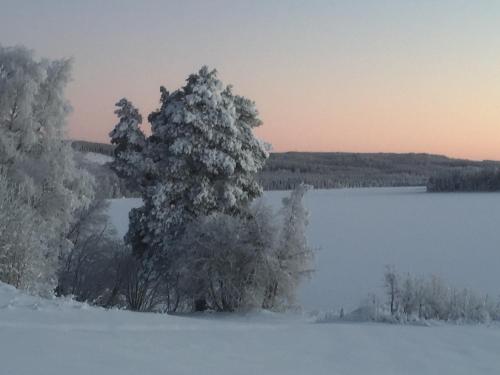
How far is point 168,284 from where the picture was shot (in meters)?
23.4

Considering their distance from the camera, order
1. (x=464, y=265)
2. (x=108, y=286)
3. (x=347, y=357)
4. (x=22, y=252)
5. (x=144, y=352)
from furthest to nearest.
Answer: (x=464, y=265)
(x=108, y=286)
(x=22, y=252)
(x=347, y=357)
(x=144, y=352)

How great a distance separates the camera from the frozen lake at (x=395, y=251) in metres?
26.5

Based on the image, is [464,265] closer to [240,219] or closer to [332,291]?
[332,291]

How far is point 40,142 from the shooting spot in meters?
20.7

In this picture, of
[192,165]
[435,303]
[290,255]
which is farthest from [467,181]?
[435,303]

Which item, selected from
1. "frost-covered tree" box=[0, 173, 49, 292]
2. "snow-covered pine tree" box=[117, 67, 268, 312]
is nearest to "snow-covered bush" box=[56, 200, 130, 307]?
"snow-covered pine tree" box=[117, 67, 268, 312]

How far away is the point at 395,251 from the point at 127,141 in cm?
2096

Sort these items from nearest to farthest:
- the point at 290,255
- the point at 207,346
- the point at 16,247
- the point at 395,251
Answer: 1. the point at 207,346
2. the point at 16,247
3. the point at 290,255
4. the point at 395,251

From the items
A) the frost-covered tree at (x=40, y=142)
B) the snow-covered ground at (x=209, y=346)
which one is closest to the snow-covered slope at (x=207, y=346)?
the snow-covered ground at (x=209, y=346)

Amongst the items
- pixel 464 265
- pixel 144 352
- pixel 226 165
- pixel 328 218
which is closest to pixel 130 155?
pixel 226 165

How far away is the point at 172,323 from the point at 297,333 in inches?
82.6

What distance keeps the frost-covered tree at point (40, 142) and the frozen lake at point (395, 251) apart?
8.49 metres

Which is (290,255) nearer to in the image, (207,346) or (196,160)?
(196,160)

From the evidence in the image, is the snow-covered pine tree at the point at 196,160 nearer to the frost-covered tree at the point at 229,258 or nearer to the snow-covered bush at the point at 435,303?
the frost-covered tree at the point at 229,258
